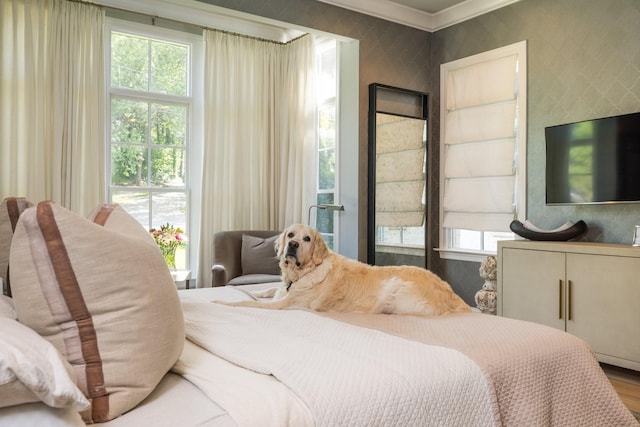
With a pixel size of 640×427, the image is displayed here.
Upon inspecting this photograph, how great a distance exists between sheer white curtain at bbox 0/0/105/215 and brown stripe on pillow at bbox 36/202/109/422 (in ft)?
11.4

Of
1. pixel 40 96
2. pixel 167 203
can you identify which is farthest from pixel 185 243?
pixel 40 96

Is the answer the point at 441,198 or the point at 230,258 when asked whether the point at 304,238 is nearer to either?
the point at 230,258

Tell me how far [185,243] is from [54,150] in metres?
1.46

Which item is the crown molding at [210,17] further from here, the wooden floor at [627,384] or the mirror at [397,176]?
the wooden floor at [627,384]

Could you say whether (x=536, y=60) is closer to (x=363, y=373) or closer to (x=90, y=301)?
(x=363, y=373)

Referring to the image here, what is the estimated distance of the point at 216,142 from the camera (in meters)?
4.87

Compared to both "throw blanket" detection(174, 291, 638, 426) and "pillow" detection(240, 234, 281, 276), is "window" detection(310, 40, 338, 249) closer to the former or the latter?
"pillow" detection(240, 234, 281, 276)

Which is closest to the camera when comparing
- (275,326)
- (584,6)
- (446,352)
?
(446,352)

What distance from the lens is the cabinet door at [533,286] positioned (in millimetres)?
3324

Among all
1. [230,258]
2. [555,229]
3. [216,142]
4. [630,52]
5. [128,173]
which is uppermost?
[630,52]

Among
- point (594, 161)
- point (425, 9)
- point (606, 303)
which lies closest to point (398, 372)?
point (606, 303)

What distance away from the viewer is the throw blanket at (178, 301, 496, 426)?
106cm

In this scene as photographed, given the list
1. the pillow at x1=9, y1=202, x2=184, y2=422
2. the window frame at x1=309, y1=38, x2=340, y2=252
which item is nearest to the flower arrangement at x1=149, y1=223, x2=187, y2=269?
the window frame at x1=309, y1=38, x2=340, y2=252

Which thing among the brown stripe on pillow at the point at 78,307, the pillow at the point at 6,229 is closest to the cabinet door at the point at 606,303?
the brown stripe on pillow at the point at 78,307
